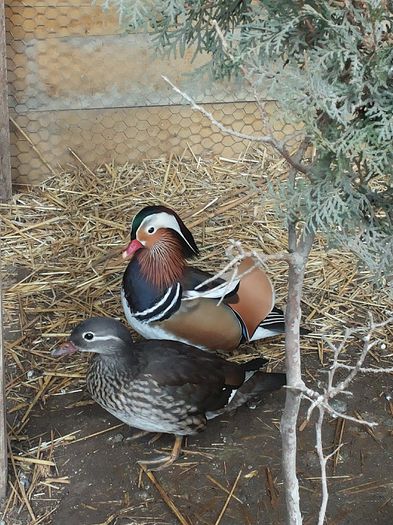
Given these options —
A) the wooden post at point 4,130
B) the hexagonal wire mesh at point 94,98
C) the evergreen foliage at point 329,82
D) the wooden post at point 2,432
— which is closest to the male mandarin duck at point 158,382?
the wooden post at point 2,432

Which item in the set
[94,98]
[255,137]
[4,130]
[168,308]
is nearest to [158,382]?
[168,308]

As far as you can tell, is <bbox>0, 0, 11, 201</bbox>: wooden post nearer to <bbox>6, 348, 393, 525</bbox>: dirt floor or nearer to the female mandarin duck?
the female mandarin duck

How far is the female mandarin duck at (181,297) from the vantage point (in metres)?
2.74

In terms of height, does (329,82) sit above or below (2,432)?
above

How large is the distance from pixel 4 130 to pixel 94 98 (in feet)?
1.57

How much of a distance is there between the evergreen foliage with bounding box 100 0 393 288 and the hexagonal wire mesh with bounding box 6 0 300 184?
2.27m

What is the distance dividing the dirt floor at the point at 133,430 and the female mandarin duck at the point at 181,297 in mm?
187

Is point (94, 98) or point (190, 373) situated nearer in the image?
point (190, 373)

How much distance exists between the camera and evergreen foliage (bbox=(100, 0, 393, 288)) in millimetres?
1303

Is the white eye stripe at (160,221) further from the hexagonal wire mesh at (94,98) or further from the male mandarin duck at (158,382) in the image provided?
the hexagonal wire mesh at (94,98)

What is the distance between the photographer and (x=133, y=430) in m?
2.63

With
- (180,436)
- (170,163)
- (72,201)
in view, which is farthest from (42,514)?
(170,163)

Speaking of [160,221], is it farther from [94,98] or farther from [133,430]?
[94,98]

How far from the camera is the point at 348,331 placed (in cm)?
155
